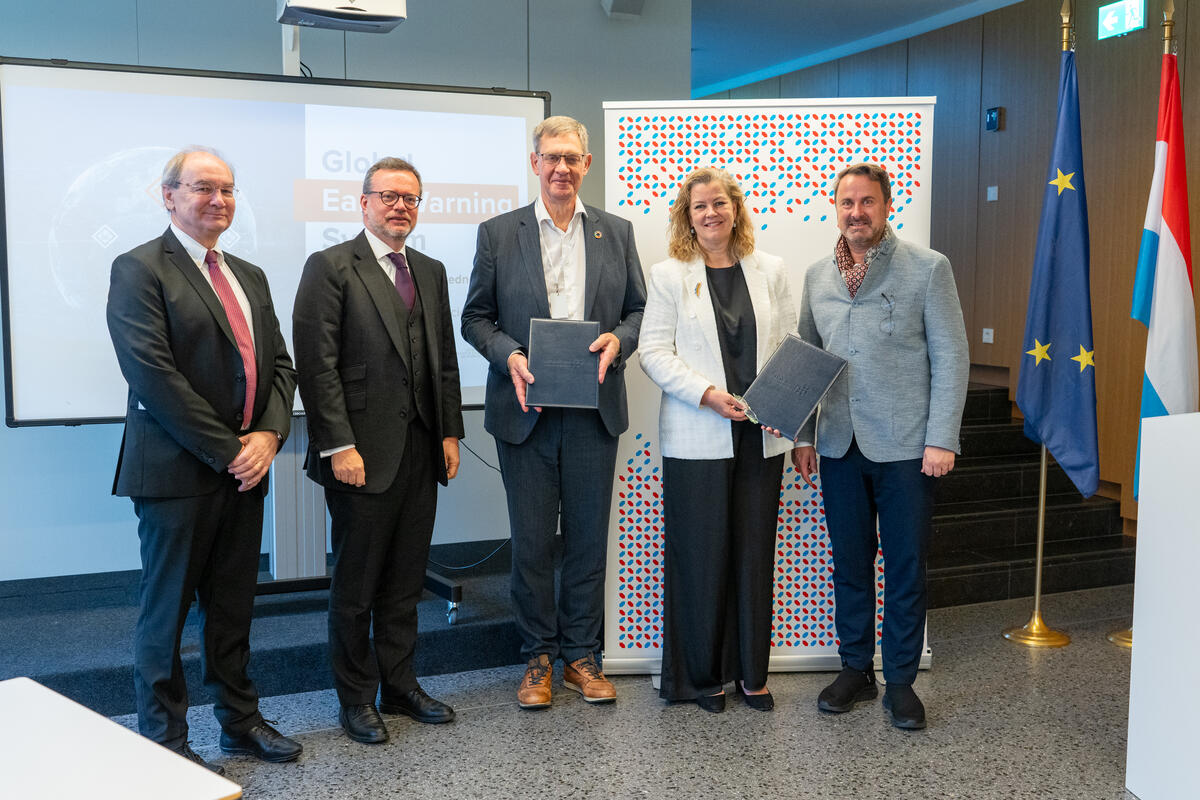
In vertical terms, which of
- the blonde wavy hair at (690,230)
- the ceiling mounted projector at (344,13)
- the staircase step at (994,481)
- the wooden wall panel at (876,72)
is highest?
the wooden wall panel at (876,72)

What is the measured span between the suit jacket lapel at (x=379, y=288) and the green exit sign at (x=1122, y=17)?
3535mm

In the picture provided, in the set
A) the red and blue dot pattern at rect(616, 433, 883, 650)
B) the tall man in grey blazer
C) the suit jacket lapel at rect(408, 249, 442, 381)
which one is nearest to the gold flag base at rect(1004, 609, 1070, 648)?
the red and blue dot pattern at rect(616, 433, 883, 650)

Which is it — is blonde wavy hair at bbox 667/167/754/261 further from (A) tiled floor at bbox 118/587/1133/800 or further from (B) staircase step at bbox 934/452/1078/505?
(B) staircase step at bbox 934/452/1078/505

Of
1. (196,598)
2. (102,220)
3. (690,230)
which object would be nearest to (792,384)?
(690,230)

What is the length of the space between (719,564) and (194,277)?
1.69 metres

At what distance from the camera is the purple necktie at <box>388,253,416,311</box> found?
2.91 meters

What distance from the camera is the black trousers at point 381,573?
2848 millimetres

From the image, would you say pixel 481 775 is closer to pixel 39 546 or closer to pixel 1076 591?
pixel 39 546

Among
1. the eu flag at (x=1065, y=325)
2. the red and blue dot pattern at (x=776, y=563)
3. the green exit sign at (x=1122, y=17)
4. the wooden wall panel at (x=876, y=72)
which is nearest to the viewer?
the red and blue dot pattern at (x=776, y=563)

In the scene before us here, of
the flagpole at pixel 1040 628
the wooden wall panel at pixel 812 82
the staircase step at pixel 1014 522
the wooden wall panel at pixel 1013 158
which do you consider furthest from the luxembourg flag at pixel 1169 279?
the wooden wall panel at pixel 812 82

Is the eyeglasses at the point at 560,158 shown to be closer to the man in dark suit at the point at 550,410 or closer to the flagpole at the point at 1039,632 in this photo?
the man in dark suit at the point at 550,410

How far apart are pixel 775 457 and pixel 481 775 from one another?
49.6 inches

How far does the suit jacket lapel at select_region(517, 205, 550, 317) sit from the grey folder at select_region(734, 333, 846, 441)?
2.22 ft

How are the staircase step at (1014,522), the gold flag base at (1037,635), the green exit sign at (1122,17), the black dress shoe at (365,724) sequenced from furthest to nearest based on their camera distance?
the staircase step at (1014,522) < the green exit sign at (1122,17) < the gold flag base at (1037,635) < the black dress shoe at (365,724)
